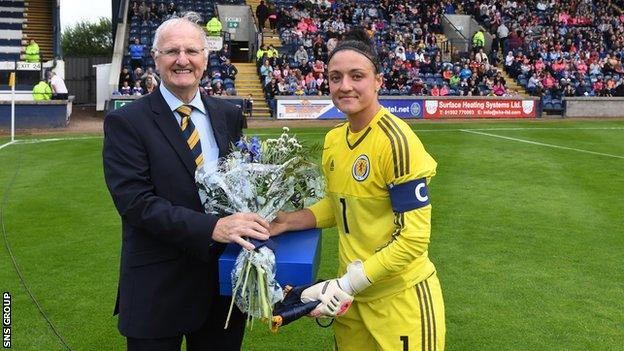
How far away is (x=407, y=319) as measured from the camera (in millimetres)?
3049

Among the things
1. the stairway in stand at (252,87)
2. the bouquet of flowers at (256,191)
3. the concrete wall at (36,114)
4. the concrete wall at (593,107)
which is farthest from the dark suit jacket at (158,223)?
the concrete wall at (593,107)

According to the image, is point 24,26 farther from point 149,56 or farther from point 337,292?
point 337,292

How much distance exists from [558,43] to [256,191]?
35.2m

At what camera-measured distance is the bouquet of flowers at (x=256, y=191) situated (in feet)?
9.05

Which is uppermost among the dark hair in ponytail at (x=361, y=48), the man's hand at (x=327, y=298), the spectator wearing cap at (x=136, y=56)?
the spectator wearing cap at (x=136, y=56)

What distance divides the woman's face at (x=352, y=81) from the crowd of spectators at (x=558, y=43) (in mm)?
27552

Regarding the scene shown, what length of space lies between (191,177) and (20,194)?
8.98 m

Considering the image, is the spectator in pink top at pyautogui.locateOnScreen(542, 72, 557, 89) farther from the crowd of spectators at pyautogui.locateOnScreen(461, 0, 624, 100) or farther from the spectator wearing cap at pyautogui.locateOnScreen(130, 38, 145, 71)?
the spectator wearing cap at pyautogui.locateOnScreen(130, 38, 145, 71)

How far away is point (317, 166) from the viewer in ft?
10.0

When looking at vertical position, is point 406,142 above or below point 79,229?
above

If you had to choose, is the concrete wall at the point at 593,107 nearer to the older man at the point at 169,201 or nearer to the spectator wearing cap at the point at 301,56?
the spectator wearing cap at the point at 301,56

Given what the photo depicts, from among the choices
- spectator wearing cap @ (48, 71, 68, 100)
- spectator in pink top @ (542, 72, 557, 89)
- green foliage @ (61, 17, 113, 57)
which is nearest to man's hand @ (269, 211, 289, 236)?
spectator wearing cap @ (48, 71, 68, 100)

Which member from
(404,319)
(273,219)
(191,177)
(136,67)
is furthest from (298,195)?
(136,67)

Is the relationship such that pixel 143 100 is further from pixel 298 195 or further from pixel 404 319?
pixel 404 319
